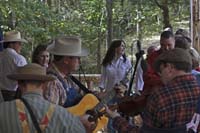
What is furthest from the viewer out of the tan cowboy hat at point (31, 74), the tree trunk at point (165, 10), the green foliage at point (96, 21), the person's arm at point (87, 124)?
the tree trunk at point (165, 10)

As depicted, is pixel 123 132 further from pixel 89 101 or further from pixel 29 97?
pixel 29 97

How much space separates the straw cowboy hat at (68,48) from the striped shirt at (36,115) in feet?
3.54

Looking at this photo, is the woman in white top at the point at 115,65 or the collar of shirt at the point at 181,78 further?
the woman in white top at the point at 115,65

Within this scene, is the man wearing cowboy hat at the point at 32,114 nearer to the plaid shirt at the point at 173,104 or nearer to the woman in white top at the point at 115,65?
the plaid shirt at the point at 173,104

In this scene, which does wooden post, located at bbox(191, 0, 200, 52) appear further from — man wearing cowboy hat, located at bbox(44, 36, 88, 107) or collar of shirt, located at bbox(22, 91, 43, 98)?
collar of shirt, located at bbox(22, 91, 43, 98)

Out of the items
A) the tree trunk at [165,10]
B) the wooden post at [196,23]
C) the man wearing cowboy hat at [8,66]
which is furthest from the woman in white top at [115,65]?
the tree trunk at [165,10]

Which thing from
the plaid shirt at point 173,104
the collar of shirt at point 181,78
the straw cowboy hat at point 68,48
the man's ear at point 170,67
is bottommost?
the plaid shirt at point 173,104

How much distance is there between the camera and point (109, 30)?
11.6m

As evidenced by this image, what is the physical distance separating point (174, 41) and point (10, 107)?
8.69ft

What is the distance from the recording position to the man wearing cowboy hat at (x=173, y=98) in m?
2.82

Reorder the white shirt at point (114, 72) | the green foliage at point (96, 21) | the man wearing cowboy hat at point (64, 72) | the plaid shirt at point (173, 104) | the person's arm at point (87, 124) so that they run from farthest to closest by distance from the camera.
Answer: the green foliage at point (96, 21), the white shirt at point (114, 72), the man wearing cowboy hat at point (64, 72), the person's arm at point (87, 124), the plaid shirt at point (173, 104)

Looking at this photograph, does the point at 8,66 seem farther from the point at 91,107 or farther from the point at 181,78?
the point at 181,78

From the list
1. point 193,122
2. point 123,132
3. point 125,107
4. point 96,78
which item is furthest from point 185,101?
point 96,78

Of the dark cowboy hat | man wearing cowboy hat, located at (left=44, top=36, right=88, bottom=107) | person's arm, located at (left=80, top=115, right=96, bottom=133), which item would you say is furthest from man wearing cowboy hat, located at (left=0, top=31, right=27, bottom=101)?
the dark cowboy hat
